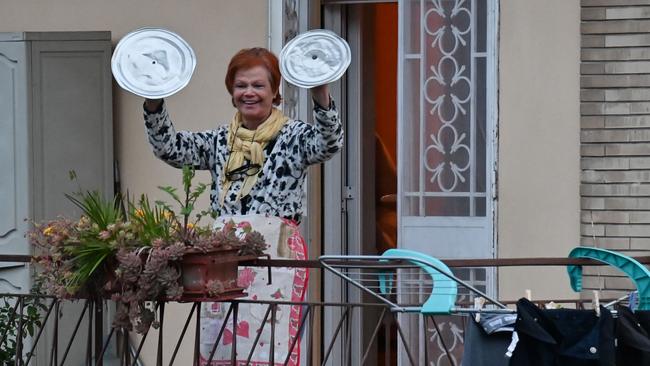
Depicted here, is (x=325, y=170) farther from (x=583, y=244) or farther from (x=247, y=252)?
(x=247, y=252)

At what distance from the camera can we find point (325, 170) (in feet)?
27.4

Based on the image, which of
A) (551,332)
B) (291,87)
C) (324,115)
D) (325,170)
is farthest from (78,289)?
(325,170)

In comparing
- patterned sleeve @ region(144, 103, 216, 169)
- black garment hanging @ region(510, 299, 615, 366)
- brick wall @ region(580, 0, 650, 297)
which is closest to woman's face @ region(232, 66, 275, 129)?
patterned sleeve @ region(144, 103, 216, 169)

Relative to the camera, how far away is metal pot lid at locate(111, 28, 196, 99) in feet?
18.4

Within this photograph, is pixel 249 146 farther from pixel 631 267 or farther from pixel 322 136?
→ pixel 631 267

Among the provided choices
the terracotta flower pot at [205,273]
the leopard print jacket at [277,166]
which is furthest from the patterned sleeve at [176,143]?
the terracotta flower pot at [205,273]

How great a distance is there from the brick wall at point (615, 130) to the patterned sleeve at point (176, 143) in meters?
2.26

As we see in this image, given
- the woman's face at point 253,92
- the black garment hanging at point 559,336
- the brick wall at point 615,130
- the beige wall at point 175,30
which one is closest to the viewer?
the black garment hanging at point 559,336

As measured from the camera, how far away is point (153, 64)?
18.6ft

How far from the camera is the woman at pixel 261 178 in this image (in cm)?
575

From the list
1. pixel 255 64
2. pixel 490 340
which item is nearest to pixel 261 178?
pixel 255 64

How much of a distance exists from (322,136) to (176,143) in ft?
2.27

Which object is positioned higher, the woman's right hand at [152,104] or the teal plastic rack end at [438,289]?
the woman's right hand at [152,104]

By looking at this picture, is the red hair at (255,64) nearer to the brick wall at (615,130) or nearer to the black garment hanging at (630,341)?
the black garment hanging at (630,341)
